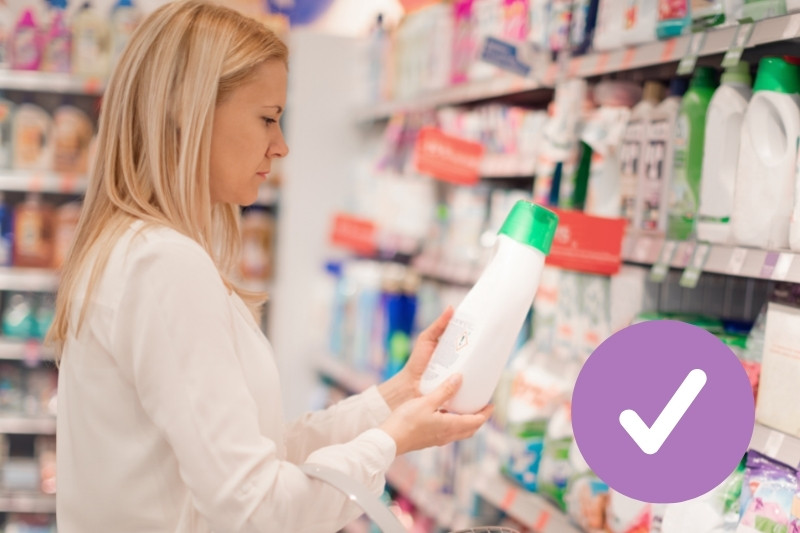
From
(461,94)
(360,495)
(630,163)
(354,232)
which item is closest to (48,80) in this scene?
(354,232)

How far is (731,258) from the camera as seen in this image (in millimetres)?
1672

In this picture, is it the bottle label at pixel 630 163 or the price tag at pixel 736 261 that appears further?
the bottle label at pixel 630 163

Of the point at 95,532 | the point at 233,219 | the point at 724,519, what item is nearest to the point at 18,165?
the point at 233,219

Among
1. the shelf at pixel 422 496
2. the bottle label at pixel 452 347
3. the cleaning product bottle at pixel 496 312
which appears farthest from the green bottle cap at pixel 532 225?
the shelf at pixel 422 496

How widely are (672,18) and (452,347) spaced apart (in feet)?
2.92

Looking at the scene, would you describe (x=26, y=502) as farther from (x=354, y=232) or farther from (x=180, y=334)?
(x=180, y=334)

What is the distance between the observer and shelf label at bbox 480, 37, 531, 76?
2371mm

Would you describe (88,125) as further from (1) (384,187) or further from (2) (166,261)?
(2) (166,261)

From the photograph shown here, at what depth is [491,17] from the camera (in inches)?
112

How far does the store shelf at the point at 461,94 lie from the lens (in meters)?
2.60

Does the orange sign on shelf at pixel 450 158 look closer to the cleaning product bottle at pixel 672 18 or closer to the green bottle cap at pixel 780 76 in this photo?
the cleaning product bottle at pixel 672 18

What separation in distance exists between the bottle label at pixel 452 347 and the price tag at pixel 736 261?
1.72 feet

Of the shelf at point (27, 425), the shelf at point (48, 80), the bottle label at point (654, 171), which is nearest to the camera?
the bottle label at point (654, 171)

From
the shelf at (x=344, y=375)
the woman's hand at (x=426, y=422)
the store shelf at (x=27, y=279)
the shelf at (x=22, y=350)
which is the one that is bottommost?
the shelf at (x=22, y=350)
